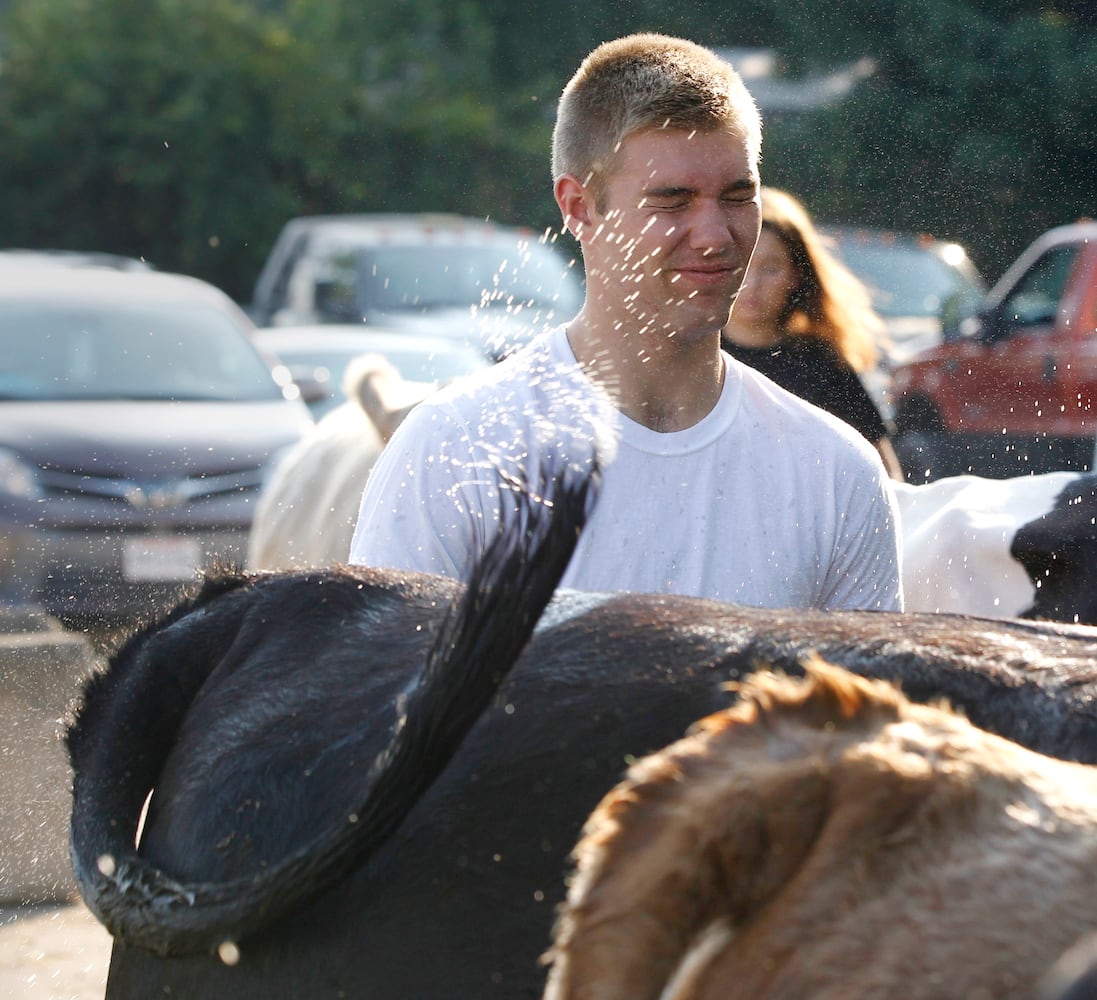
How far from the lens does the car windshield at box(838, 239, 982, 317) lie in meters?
13.3

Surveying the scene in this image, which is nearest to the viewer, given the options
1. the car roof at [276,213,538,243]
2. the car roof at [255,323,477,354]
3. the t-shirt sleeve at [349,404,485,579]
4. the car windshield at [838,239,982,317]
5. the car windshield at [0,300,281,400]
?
the t-shirt sleeve at [349,404,485,579]

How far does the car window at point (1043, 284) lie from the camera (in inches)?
378

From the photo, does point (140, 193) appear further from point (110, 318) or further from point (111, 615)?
point (111, 615)

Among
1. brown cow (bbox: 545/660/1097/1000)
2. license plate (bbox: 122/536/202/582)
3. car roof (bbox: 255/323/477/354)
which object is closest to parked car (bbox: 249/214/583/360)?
car roof (bbox: 255/323/477/354)

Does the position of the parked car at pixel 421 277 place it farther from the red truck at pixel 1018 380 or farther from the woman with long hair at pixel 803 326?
the woman with long hair at pixel 803 326

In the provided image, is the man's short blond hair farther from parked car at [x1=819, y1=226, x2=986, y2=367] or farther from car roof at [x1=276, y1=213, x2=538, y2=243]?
car roof at [x1=276, y1=213, x2=538, y2=243]

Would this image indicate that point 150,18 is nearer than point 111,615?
No

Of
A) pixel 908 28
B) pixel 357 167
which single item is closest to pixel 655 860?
pixel 908 28

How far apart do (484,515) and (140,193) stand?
83.1 ft

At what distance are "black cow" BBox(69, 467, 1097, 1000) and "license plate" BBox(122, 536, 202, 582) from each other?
7184 mm

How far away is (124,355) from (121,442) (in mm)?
973

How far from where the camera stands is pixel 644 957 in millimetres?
1044

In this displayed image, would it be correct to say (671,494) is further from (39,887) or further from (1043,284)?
(1043,284)

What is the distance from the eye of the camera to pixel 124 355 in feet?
32.4
